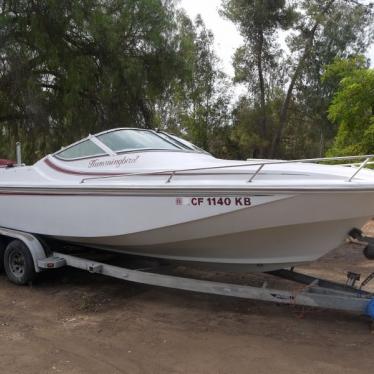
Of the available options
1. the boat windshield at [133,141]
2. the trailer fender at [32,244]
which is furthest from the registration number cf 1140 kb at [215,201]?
the trailer fender at [32,244]

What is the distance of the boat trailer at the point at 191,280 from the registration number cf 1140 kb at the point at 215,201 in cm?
83

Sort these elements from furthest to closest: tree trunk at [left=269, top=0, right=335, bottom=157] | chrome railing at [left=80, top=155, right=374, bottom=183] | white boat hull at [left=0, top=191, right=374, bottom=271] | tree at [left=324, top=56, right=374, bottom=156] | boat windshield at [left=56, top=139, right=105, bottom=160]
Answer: tree trunk at [left=269, top=0, right=335, bottom=157] → tree at [left=324, top=56, right=374, bottom=156] → boat windshield at [left=56, top=139, right=105, bottom=160] → white boat hull at [left=0, top=191, right=374, bottom=271] → chrome railing at [left=80, top=155, right=374, bottom=183]

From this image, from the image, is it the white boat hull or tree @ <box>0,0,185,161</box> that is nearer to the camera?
the white boat hull

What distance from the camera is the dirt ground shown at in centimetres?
377

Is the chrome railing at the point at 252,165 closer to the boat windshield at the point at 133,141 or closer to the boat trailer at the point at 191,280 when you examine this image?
the boat windshield at the point at 133,141

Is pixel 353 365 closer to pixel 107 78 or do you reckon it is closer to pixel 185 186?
pixel 185 186

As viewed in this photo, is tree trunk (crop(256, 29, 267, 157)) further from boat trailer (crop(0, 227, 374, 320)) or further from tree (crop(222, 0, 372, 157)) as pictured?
boat trailer (crop(0, 227, 374, 320))

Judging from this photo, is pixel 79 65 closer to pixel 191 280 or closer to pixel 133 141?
pixel 133 141

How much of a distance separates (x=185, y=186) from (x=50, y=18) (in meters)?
10.6

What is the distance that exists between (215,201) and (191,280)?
0.93 metres

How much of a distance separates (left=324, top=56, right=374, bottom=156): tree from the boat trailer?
248 inches

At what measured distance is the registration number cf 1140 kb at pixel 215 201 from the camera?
172 inches

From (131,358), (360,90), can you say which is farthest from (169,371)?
(360,90)

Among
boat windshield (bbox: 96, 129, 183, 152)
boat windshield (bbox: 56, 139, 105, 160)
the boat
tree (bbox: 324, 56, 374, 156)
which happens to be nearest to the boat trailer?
the boat
